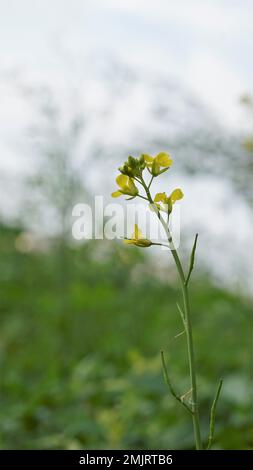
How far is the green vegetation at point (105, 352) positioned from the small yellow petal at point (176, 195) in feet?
3.54

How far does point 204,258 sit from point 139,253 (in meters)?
0.99

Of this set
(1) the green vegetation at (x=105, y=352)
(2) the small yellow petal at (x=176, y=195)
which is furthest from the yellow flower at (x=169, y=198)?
(1) the green vegetation at (x=105, y=352)

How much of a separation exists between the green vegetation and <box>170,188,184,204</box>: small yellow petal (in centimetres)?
108

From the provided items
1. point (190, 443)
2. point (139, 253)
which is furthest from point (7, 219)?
point (190, 443)

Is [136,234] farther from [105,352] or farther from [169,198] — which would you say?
[105,352]

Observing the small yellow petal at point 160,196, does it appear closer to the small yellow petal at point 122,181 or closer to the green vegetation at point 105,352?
the small yellow petal at point 122,181

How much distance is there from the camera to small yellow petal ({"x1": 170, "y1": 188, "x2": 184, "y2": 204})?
703 mm

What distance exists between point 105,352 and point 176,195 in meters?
3.03

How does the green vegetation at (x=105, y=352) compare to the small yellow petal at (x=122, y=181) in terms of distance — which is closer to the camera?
→ the small yellow petal at (x=122, y=181)

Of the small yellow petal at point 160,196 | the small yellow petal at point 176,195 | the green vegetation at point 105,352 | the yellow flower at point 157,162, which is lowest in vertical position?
the small yellow petal at point 176,195

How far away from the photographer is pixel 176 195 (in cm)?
71

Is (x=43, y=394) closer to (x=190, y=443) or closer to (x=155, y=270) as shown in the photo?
(x=190, y=443)

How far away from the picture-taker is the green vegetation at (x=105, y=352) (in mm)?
2533

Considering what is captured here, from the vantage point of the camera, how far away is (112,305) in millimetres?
4160
